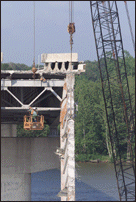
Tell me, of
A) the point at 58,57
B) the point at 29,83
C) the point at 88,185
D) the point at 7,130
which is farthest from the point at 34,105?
the point at 88,185

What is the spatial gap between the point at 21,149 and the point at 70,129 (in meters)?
18.5

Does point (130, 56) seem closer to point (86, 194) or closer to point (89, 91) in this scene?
point (89, 91)

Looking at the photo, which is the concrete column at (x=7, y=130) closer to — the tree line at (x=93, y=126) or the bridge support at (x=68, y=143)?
the bridge support at (x=68, y=143)

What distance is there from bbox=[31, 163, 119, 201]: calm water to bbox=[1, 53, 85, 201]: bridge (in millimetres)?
21770

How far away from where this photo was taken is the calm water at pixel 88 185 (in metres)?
81.4

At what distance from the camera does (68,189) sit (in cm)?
3853

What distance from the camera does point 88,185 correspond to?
92188 millimetres

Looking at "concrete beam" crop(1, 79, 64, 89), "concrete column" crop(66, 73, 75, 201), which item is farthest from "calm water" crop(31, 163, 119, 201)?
"concrete column" crop(66, 73, 75, 201)

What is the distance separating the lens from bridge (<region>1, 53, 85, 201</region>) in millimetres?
45125

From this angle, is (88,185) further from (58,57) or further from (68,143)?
(68,143)

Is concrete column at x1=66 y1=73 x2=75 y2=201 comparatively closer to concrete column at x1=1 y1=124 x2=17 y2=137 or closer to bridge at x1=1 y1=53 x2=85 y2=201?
bridge at x1=1 y1=53 x2=85 y2=201

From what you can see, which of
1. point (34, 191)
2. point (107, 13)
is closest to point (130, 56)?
point (34, 191)

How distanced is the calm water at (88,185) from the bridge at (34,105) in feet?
71.4

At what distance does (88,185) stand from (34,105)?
136 ft
